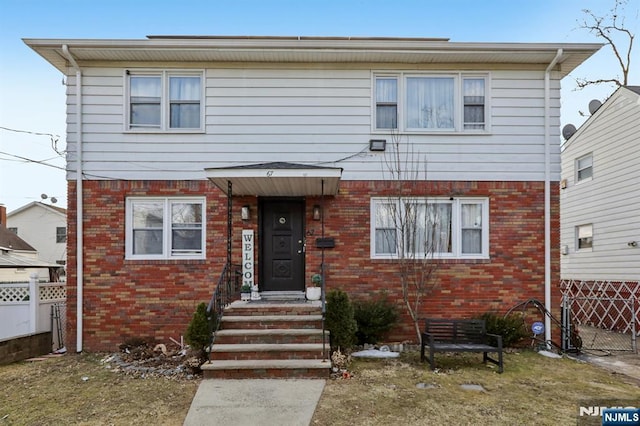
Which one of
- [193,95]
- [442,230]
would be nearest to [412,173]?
[442,230]

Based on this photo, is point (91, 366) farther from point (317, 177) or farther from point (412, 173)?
point (412, 173)

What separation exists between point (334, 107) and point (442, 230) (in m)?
3.43

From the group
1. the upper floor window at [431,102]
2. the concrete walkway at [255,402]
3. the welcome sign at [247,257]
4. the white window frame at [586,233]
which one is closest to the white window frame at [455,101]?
the upper floor window at [431,102]

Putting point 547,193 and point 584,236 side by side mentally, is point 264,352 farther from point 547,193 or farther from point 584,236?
point 584,236

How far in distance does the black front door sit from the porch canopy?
2.70ft

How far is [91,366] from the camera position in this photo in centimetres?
702

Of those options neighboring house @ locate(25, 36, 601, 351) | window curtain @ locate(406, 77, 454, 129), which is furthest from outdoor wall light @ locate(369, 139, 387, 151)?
window curtain @ locate(406, 77, 454, 129)

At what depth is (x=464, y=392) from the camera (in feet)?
18.2

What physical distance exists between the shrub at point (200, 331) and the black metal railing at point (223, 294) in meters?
0.06

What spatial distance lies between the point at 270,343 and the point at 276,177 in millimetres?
2809

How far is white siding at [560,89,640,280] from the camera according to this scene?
1059 cm

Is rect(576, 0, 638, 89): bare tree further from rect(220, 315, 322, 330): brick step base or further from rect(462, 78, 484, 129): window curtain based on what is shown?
rect(220, 315, 322, 330): brick step base

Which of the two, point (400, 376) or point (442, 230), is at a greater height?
point (442, 230)

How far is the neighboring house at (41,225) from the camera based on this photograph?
1125 inches
